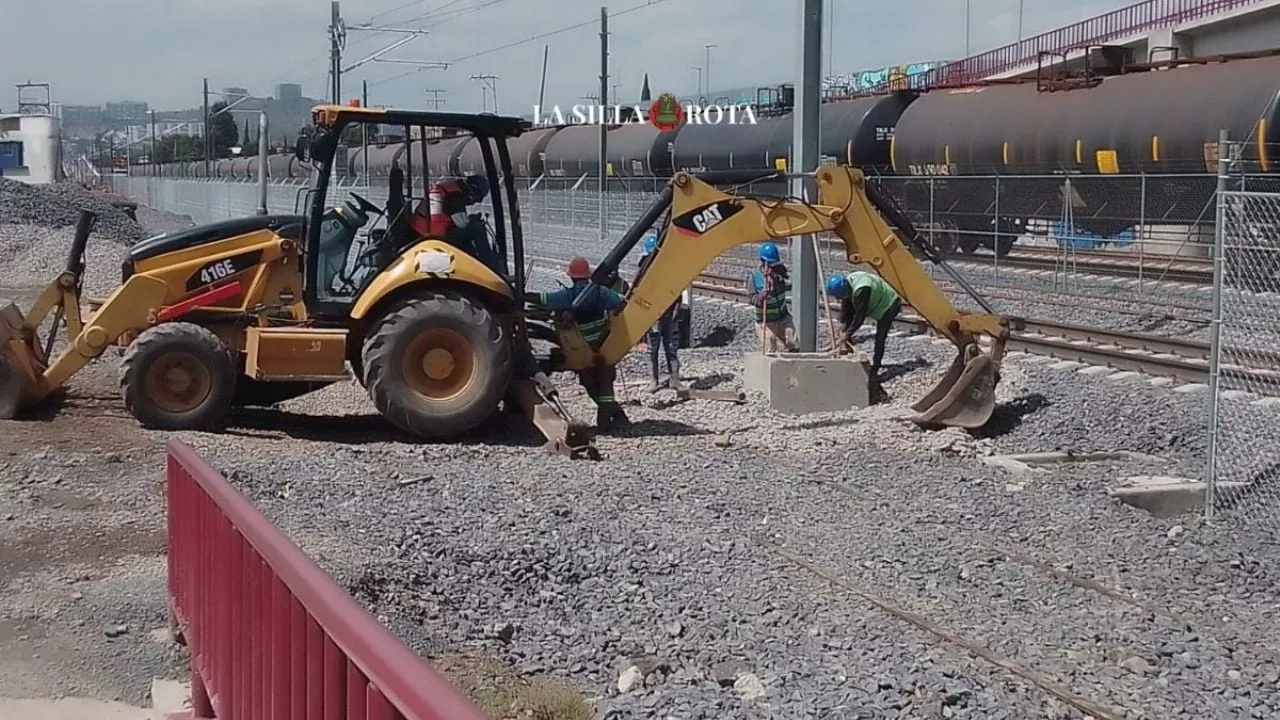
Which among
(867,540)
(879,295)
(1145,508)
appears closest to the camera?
(867,540)

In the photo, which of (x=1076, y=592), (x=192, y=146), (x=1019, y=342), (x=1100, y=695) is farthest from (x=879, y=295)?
(x=192, y=146)

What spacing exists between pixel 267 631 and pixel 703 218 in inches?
341

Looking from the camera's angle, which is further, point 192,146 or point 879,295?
point 192,146

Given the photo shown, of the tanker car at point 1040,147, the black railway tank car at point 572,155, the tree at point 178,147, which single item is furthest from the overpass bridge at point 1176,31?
the tree at point 178,147

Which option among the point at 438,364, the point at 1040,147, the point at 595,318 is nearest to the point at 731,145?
the point at 1040,147

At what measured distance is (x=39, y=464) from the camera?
399 inches

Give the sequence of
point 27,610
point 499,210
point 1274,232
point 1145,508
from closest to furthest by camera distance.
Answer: point 27,610 < point 1145,508 < point 499,210 < point 1274,232

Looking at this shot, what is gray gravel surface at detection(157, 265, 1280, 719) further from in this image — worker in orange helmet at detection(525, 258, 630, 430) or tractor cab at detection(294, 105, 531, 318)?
tractor cab at detection(294, 105, 531, 318)

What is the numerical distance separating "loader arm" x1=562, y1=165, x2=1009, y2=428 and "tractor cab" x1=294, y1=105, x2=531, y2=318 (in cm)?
97

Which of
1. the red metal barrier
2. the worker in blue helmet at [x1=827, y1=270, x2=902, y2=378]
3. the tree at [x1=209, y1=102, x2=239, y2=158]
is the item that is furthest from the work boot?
the tree at [x1=209, y1=102, x2=239, y2=158]

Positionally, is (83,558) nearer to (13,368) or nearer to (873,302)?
(13,368)

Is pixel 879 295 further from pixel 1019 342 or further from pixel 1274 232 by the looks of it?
pixel 1274 232

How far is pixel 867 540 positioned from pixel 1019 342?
8.00 metres

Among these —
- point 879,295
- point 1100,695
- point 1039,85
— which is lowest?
point 1100,695
